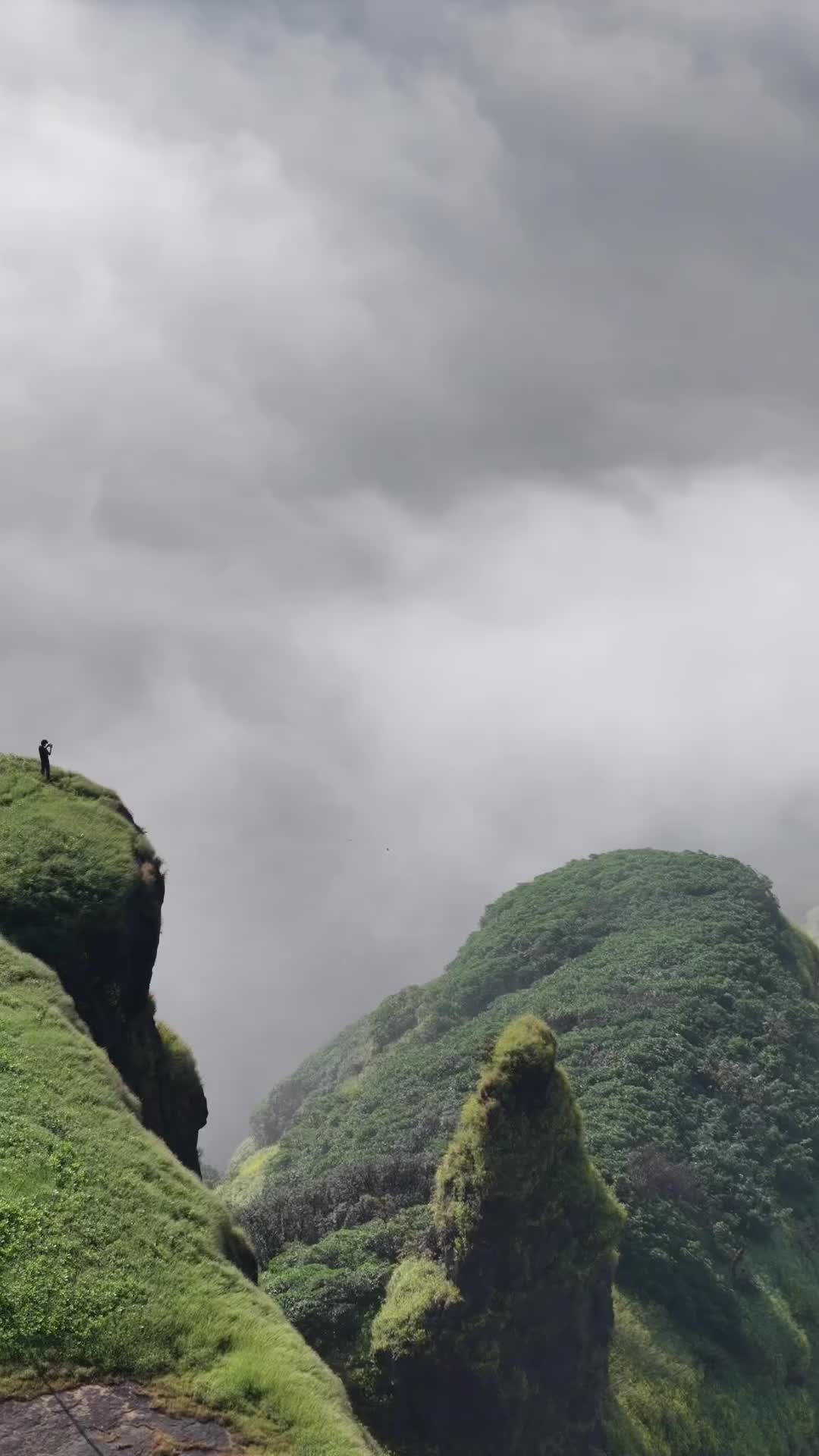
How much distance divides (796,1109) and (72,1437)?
6007 centimetres

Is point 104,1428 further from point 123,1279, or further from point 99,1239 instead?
point 99,1239

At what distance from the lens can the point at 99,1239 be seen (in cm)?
2053

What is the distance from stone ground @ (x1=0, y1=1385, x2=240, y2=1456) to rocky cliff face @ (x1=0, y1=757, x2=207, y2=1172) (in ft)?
35.6

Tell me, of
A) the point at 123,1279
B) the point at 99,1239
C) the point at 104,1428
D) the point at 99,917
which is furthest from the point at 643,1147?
the point at 104,1428

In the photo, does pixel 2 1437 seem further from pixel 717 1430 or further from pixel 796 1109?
pixel 796 1109

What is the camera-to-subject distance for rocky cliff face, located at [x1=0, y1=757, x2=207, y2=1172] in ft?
96.5

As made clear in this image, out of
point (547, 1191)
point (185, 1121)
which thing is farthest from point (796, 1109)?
point (185, 1121)

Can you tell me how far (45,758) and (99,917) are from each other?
575cm

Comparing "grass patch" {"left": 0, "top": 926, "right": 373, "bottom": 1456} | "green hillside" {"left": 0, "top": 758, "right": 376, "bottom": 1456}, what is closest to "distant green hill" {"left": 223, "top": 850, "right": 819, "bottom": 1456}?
"green hillside" {"left": 0, "top": 758, "right": 376, "bottom": 1456}

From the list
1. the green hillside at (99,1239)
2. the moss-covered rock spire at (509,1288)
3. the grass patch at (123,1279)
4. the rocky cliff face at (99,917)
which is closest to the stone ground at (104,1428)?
the green hillside at (99,1239)

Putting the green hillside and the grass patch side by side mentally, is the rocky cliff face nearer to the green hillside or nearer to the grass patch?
the green hillside

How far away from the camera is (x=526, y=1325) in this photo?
4091 cm

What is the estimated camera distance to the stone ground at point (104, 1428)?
16672 millimetres

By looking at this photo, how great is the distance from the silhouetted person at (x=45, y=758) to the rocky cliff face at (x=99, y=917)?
0.94ft
